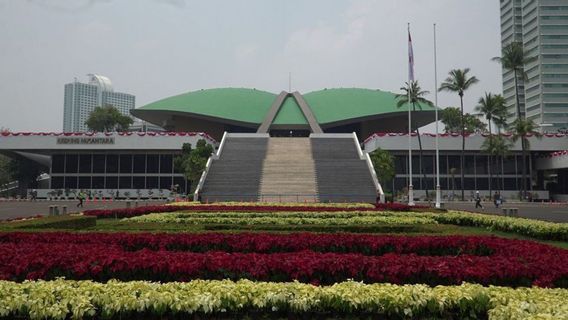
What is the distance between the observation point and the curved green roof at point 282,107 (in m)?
69.4

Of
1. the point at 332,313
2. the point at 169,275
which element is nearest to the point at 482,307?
the point at 332,313

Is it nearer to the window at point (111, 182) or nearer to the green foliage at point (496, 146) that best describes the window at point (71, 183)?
the window at point (111, 182)

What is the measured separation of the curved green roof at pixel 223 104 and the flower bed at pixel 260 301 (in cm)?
6377

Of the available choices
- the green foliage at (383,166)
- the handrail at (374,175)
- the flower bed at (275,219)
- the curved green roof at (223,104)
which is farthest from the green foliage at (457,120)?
the flower bed at (275,219)

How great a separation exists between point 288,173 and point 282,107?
32.4m

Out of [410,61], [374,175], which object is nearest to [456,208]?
[374,175]

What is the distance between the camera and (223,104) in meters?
72.2

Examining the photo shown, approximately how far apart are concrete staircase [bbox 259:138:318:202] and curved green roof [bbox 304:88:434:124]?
1538 cm

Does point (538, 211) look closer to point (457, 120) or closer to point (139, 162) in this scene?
point (139, 162)

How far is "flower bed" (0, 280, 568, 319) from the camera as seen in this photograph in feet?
18.1

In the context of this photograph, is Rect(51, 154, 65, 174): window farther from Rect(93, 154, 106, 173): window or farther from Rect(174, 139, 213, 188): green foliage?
Rect(174, 139, 213, 188): green foliage

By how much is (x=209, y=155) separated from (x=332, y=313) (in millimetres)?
40226

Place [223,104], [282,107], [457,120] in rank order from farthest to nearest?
[457,120], [282,107], [223,104]

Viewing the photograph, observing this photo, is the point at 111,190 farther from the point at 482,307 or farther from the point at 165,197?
the point at 482,307
